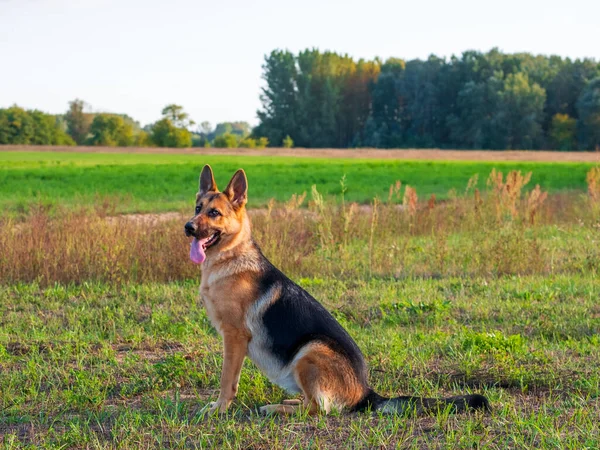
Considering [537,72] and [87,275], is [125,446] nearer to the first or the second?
[87,275]

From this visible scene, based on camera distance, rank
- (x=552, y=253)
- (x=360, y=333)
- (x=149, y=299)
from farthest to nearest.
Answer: (x=552, y=253)
(x=149, y=299)
(x=360, y=333)

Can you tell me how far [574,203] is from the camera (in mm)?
18094

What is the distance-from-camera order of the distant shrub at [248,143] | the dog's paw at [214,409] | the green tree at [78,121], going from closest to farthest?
the dog's paw at [214,409] → the distant shrub at [248,143] → the green tree at [78,121]

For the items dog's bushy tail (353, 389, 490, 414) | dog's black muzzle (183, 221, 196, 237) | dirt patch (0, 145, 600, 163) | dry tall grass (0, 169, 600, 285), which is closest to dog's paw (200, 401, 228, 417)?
dog's bushy tail (353, 389, 490, 414)

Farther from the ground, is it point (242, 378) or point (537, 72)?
point (537, 72)

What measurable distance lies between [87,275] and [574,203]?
13.1m

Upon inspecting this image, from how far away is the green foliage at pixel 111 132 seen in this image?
97125mm

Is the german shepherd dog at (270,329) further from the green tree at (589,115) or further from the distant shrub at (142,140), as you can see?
the distant shrub at (142,140)

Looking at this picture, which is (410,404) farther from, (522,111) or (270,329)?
(522,111)

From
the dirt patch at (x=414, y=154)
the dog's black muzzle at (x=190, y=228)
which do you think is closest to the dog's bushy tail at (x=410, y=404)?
the dog's black muzzle at (x=190, y=228)

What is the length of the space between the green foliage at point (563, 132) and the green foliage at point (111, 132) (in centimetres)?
5660

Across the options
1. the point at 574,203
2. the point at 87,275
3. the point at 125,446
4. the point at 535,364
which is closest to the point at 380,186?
the point at 574,203

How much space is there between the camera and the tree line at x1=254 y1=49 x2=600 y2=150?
79.2m

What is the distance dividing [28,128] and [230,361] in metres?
90.4
